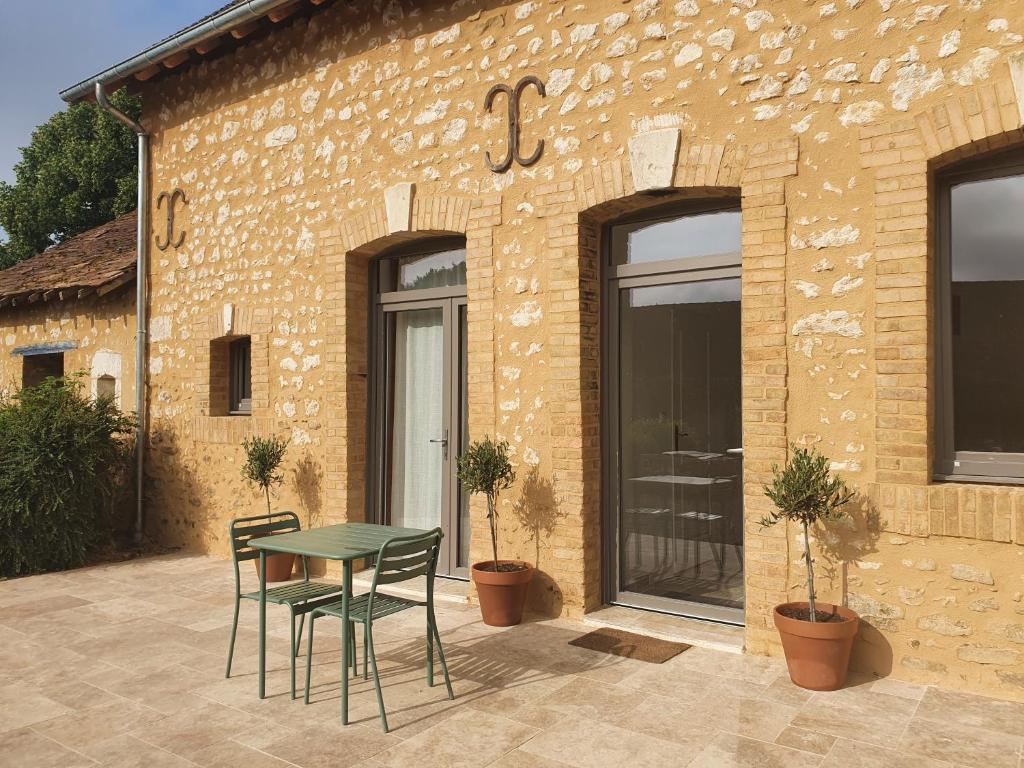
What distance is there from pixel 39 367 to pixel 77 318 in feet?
4.91

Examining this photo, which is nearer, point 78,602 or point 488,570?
point 488,570

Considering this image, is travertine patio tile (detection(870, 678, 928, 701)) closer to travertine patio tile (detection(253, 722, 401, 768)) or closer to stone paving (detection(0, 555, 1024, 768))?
stone paving (detection(0, 555, 1024, 768))

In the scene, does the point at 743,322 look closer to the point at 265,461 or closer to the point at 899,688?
the point at 899,688

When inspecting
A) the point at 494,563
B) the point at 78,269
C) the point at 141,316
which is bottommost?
the point at 494,563

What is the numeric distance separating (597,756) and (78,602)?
4.51 meters

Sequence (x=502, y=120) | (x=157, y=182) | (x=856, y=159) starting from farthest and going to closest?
(x=157, y=182) < (x=502, y=120) < (x=856, y=159)

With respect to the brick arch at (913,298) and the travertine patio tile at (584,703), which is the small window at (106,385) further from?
the brick arch at (913,298)

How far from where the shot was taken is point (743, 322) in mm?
4473

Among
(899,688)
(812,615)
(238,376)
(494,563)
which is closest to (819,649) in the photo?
(812,615)

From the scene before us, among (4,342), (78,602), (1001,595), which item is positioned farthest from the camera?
(4,342)

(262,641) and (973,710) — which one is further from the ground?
(262,641)

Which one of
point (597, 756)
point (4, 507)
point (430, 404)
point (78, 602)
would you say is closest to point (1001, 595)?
point (597, 756)

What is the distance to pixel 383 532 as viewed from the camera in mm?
4242

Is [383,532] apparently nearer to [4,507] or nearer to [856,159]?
[856,159]
